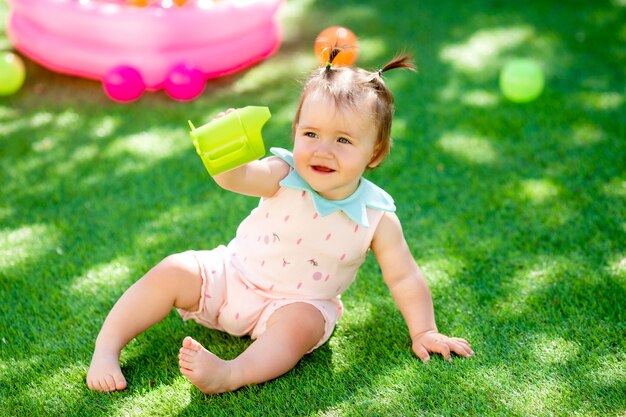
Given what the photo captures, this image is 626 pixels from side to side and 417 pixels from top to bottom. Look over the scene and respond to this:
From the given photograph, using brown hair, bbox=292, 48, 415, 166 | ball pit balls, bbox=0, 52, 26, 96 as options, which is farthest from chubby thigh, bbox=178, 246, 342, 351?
ball pit balls, bbox=0, 52, 26, 96

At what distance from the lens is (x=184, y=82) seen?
3891 millimetres

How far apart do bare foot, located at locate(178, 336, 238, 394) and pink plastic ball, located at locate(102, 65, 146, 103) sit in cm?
226

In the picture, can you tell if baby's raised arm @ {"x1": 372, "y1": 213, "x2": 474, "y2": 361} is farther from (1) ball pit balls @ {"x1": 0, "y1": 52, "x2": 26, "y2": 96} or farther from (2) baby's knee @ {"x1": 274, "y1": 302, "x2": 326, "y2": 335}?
(1) ball pit balls @ {"x1": 0, "y1": 52, "x2": 26, "y2": 96}

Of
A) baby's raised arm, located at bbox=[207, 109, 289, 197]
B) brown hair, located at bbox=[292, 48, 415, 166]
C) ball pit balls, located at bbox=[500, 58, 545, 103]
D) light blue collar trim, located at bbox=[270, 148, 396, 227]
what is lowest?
ball pit balls, located at bbox=[500, 58, 545, 103]

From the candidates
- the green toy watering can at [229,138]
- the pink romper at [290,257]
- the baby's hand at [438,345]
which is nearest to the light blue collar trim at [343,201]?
the pink romper at [290,257]

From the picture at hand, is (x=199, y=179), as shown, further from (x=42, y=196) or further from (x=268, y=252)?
(x=268, y=252)

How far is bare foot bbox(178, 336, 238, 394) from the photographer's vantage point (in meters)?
1.90

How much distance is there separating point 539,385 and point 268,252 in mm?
821

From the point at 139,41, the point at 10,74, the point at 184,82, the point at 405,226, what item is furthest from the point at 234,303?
the point at 10,74

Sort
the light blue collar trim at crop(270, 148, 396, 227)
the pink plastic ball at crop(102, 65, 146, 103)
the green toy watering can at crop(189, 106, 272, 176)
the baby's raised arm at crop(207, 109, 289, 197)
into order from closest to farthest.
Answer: the green toy watering can at crop(189, 106, 272, 176) → the baby's raised arm at crop(207, 109, 289, 197) → the light blue collar trim at crop(270, 148, 396, 227) → the pink plastic ball at crop(102, 65, 146, 103)

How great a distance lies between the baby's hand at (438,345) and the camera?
2.14 meters

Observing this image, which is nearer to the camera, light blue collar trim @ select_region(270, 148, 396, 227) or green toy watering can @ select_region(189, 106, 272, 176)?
green toy watering can @ select_region(189, 106, 272, 176)

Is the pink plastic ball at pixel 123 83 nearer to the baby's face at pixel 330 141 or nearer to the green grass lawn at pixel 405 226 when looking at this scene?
the green grass lawn at pixel 405 226

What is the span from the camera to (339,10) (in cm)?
525
